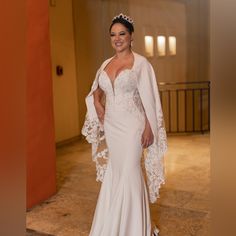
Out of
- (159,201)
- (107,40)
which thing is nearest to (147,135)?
(159,201)

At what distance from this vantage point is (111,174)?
262 cm

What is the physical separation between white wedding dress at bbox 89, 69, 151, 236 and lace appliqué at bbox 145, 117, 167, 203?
0.35 feet

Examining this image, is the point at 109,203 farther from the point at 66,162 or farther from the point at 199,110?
the point at 199,110

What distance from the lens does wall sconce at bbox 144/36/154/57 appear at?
24.8 feet

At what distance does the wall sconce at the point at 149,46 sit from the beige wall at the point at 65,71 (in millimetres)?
1666

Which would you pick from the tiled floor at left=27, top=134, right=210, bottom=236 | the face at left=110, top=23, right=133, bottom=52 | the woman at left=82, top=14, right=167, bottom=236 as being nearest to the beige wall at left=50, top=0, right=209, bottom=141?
the tiled floor at left=27, top=134, right=210, bottom=236

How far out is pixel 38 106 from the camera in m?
3.58

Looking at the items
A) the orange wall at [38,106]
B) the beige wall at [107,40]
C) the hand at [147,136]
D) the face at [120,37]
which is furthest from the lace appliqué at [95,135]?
the beige wall at [107,40]

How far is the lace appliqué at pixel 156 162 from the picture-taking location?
2.56 meters

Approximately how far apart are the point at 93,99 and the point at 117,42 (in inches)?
18.2

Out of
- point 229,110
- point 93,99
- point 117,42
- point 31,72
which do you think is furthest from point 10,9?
point 31,72

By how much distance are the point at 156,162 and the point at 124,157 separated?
26cm

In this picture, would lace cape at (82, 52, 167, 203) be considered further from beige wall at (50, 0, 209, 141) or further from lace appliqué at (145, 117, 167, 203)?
beige wall at (50, 0, 209, 141)

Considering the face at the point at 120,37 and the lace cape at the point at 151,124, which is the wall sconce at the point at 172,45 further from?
the face at the point at 120,37
